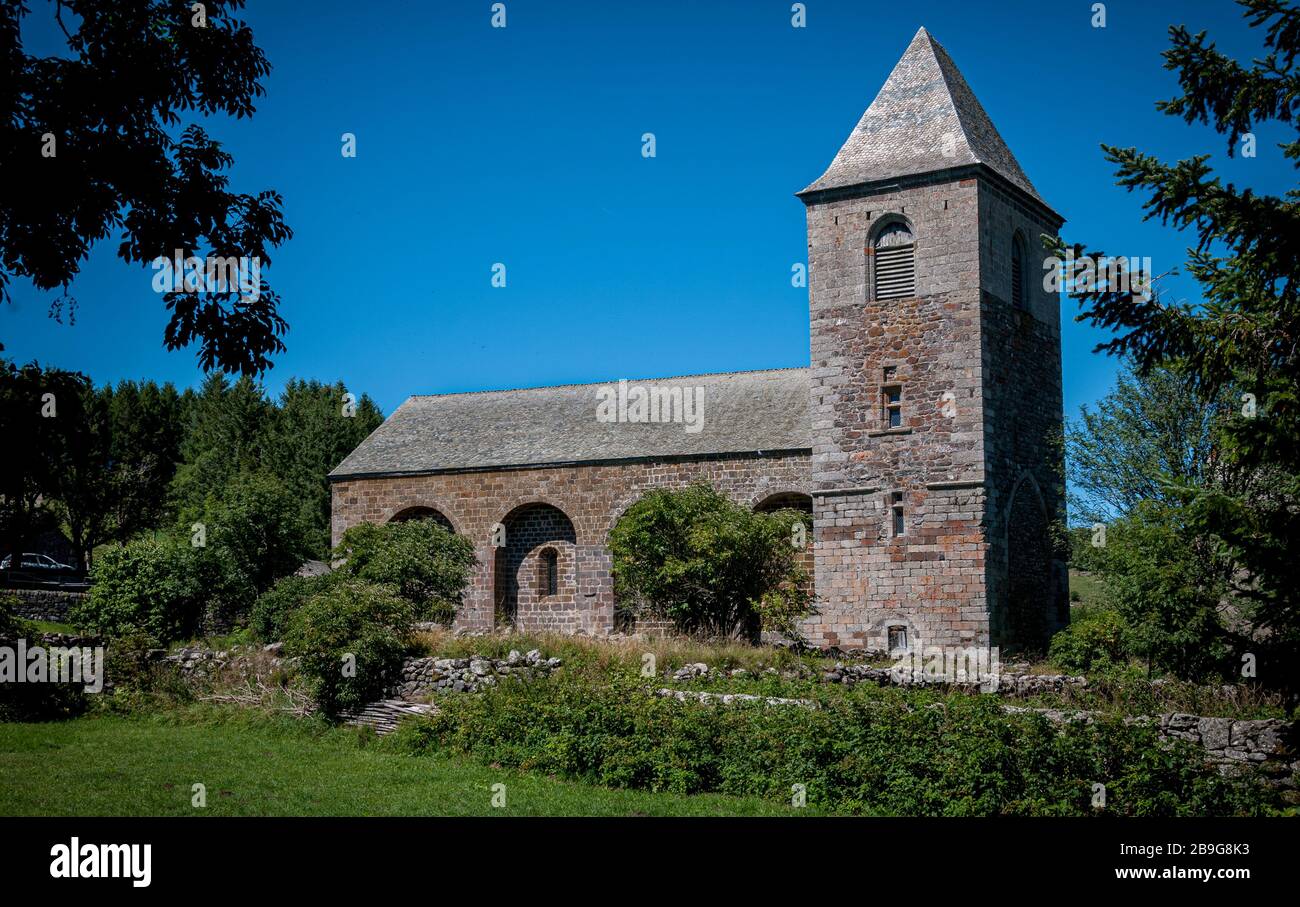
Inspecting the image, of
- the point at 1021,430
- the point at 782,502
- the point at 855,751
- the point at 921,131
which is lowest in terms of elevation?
the point at 855,751

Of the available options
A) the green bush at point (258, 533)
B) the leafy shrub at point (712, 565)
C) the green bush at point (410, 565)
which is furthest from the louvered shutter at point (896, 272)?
the green bush at point (258, 533)

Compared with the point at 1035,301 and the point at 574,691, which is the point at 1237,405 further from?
the point at 574,691

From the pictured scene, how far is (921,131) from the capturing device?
87.8 feet

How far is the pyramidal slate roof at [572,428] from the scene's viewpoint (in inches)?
1210

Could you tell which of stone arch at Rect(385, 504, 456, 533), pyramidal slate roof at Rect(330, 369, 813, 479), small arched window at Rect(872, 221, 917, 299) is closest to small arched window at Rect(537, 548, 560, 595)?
pyramidal slate roof at Rect(330, 369, 813, 479)

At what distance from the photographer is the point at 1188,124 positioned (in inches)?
463

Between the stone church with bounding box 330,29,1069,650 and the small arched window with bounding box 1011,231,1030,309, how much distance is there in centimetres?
7

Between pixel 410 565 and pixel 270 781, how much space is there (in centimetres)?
1027

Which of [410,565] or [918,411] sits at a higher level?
[918,411]

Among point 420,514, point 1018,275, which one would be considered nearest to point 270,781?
point 420,514

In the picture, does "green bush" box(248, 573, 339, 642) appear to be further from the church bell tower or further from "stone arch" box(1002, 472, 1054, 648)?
"stone arch" box(1002, 472, 1054, 648)

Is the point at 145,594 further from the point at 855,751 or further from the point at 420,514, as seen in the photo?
the point at 855,751

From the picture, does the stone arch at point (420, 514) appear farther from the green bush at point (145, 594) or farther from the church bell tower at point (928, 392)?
the church bell tower at point (928, 392)

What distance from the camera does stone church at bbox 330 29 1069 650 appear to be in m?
24.8
